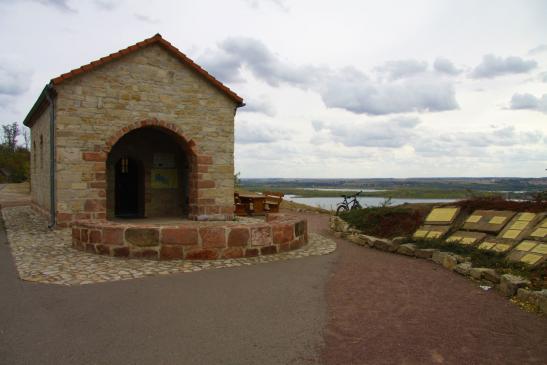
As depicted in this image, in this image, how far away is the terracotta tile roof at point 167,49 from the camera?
1064 cm

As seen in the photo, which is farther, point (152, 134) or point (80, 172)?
point (152, 134)

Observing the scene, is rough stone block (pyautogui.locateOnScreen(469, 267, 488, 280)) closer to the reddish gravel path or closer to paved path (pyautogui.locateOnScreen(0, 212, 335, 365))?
the reddish gravel path

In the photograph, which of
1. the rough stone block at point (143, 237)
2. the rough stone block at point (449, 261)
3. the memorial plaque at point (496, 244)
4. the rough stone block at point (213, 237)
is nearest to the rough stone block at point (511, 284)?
the rough stone block at point (449, 261)

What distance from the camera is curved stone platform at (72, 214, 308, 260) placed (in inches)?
292

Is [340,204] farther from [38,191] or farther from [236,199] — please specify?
[38,191]

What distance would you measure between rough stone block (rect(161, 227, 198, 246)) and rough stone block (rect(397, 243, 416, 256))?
399 centimetres

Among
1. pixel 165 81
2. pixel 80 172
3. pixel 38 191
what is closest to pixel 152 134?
pixel 165 81

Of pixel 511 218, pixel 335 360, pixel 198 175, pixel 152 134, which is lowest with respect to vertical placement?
pixel 335 360

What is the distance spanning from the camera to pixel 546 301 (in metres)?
4.85

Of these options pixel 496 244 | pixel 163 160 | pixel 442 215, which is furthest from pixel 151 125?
pixel 496 244

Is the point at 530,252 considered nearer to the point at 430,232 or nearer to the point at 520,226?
the point at 520,226

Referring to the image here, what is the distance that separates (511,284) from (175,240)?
509 cm

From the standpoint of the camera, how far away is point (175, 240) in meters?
7.39

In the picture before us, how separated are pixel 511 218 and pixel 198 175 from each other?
8.00 m
